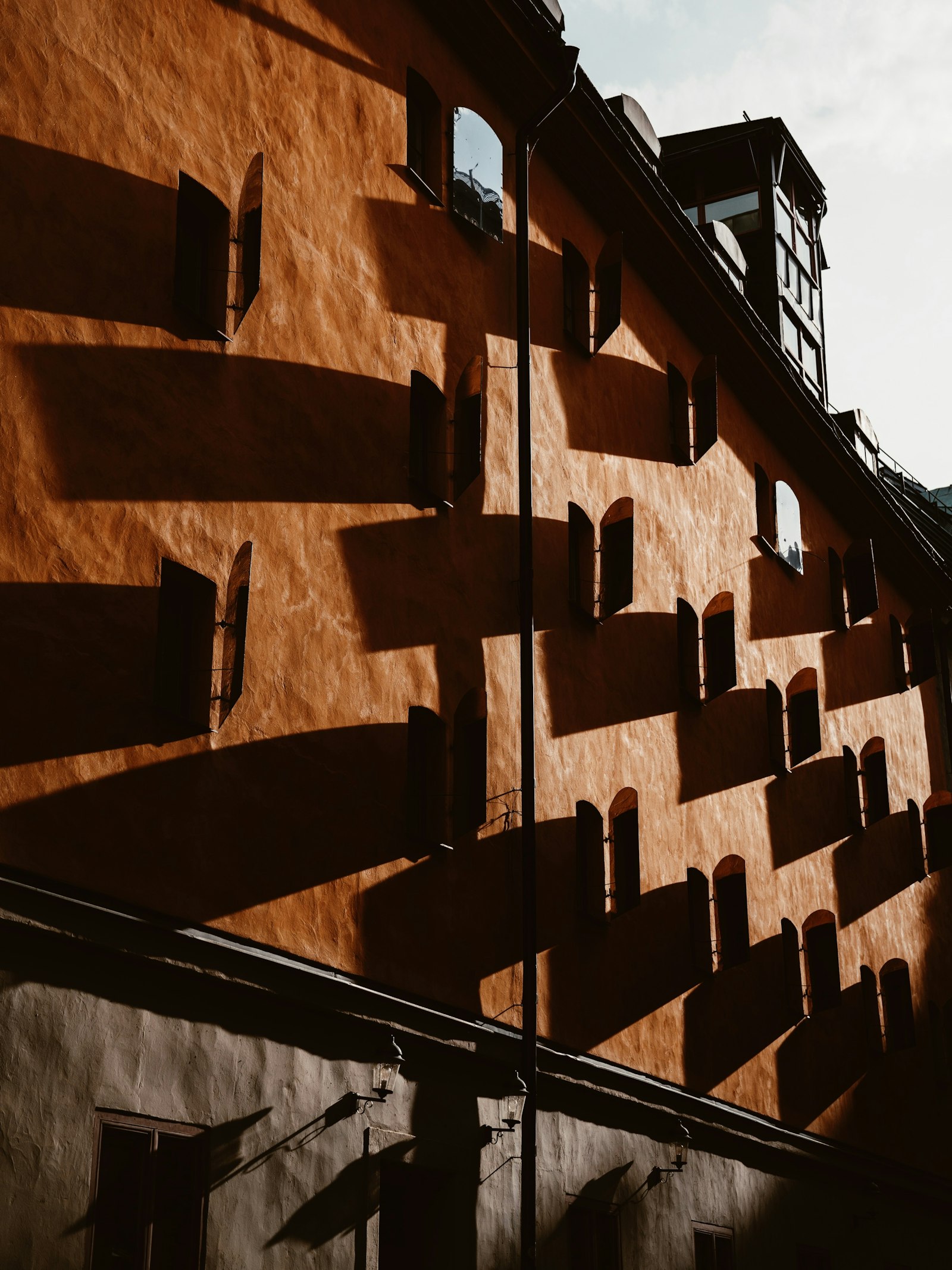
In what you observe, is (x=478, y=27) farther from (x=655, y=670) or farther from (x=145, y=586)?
(x=145, y=586)

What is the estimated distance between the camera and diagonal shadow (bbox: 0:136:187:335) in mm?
11383

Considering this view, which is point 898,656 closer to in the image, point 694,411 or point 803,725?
point 803,725

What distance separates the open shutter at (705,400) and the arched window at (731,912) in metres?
5.73

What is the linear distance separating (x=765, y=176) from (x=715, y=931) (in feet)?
51.8

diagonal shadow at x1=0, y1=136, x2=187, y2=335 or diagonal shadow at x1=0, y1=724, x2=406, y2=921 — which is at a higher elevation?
diagonal shadow at x1=0, y1=136, x2=187, y2=335

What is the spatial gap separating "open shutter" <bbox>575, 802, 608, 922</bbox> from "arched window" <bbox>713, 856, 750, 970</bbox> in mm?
3435

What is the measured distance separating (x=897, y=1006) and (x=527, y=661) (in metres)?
12.4

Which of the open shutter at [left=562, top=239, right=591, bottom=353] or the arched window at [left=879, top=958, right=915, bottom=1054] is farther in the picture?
the arched window at [left=879, top=958, right=915, bottom=1054]

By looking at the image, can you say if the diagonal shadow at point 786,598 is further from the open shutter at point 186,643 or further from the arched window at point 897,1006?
the open shutter at point 186,643

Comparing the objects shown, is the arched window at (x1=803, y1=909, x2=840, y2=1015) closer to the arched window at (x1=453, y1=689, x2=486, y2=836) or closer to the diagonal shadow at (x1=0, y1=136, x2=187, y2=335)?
the arched window at (x1=453, y1=689, x2=486, y2=836)

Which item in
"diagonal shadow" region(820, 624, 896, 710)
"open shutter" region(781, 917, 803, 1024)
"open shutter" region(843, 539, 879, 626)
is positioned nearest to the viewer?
"open shutter" region(781, 917, 803, 1024)

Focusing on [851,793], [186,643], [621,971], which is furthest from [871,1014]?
[186,643]

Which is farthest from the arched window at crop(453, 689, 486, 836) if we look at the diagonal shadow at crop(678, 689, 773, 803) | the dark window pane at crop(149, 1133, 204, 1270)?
the diagonal shadow at crop(678, 689, 773, 803)

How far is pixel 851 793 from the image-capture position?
85.1ft
